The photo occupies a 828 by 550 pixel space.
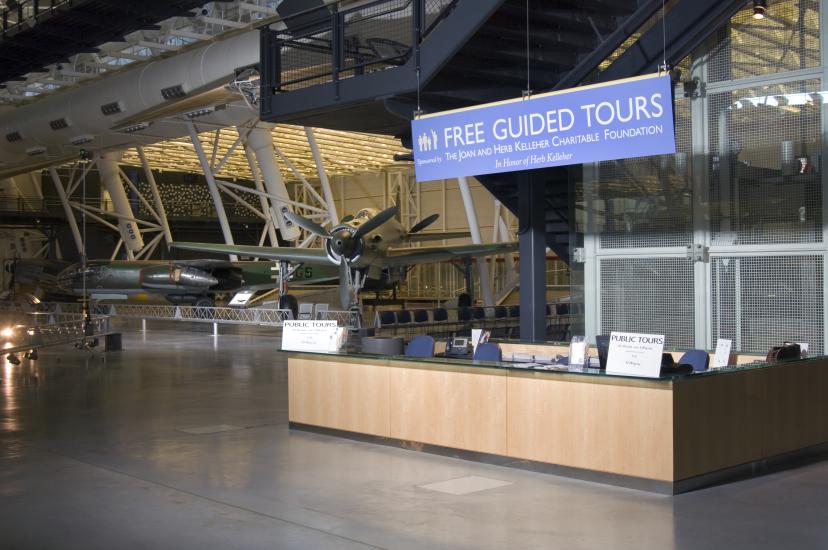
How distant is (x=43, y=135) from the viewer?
110 feet

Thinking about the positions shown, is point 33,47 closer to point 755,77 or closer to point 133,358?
point 133,358

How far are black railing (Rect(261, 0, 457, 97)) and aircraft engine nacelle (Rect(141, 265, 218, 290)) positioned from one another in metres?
20.6

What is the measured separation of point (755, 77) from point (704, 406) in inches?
211

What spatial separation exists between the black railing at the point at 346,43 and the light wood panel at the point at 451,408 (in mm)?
4228

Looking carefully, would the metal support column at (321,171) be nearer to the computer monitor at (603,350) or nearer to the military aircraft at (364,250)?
the military aircraft at (364,250)

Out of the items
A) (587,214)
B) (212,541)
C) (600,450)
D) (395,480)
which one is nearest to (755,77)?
(587,214)

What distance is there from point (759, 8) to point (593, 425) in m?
5.92

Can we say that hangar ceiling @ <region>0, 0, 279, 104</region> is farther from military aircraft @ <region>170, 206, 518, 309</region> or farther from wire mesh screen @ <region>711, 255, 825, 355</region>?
wire mesh screen @ <region>711, 255, 825, 355</region>

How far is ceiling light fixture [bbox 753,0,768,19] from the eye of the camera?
1037 cm

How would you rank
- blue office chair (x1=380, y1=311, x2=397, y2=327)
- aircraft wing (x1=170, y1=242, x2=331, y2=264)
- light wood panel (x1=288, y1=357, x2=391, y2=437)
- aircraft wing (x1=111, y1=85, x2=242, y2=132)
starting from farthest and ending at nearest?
aircraft wing (x1=170, y1=242, x2=331, y2=264), aircraft wing (x1=111, y1=85, x2=242, y2=132), blue office chair (x1=380, y1=311, x2=397, y2=327), light wood panel (x1=288, y1=357, x2=391, y2=437)

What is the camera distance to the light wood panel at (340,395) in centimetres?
902

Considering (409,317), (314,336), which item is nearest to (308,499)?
(314,336)

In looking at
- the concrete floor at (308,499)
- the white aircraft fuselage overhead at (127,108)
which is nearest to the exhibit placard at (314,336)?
the concrete floor at (308,499)

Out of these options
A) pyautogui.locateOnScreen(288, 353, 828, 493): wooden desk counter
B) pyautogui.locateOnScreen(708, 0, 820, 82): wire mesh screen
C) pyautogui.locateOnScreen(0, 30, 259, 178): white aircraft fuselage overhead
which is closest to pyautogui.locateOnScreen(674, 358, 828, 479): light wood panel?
pyautogui.locateOnScreen(288, 353, 828, 493): wooden desk counter
